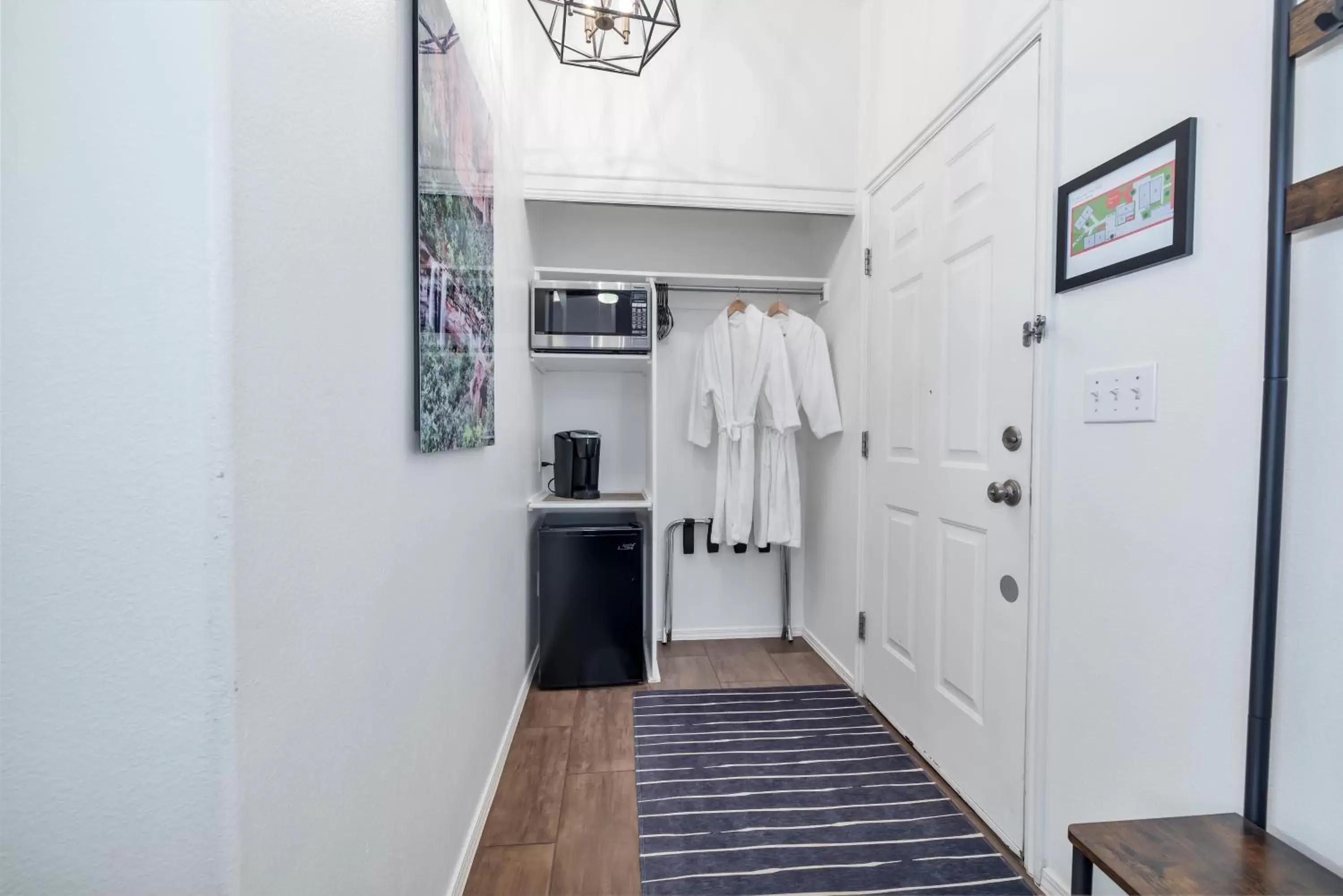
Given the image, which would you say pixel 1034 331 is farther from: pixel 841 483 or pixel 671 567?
pixel 671 567

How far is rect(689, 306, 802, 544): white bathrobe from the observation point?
8.48 feet

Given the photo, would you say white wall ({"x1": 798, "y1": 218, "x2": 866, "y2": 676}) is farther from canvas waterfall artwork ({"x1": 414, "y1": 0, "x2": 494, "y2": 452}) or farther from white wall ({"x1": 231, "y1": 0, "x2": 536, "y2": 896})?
white wall ({"x1": 231, "y1": 0, "x2": 536, "y2": 896})

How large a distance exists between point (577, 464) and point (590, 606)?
65 cm

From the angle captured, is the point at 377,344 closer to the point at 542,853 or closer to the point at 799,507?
the point at 542,853

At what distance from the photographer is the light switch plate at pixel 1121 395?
1.09m

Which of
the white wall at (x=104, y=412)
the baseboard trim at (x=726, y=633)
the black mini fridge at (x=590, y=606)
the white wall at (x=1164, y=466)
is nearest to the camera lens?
the white wall at (x=104, y=412)

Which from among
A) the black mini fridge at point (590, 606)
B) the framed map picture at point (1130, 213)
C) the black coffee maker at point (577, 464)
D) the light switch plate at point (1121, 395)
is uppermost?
the framed map picture at point (1130, 213)

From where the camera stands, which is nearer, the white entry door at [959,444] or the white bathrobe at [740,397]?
the white entry door at [959,444]

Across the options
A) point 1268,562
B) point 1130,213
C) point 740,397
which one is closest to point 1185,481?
point 1268,562

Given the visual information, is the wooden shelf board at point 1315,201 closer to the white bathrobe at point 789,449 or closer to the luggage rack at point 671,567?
the white bathrobe at point 789,449

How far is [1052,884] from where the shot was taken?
4.31ft

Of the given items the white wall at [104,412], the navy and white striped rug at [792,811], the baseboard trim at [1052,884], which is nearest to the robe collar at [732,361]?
the navy and white striped rug at [792,811]

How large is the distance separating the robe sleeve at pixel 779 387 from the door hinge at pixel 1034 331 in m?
1.20

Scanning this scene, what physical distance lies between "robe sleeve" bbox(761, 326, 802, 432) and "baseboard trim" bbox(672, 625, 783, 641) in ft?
3.75
